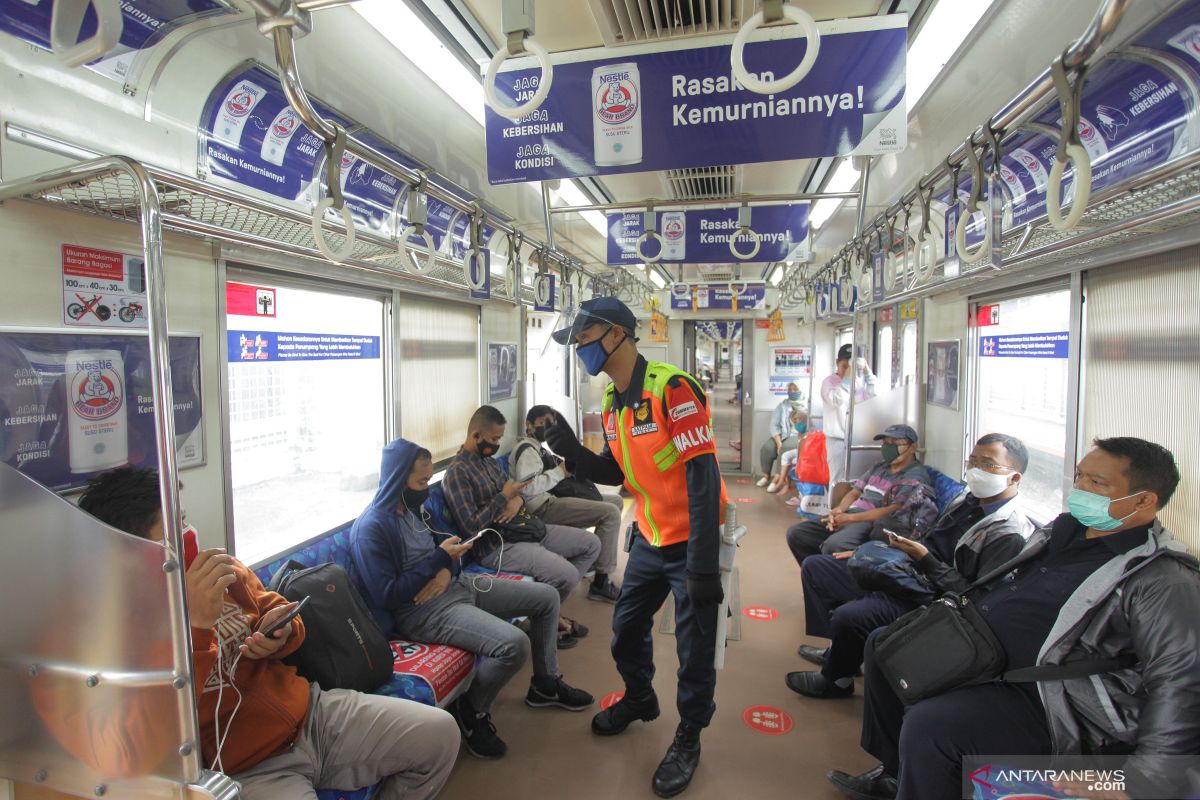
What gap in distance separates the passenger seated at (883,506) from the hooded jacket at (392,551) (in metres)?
2.85

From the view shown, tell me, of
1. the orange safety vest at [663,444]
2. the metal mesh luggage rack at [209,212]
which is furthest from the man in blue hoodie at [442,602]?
the metal mesh luggage rack at [209,212]

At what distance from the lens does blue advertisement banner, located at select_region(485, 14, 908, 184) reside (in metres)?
2.22

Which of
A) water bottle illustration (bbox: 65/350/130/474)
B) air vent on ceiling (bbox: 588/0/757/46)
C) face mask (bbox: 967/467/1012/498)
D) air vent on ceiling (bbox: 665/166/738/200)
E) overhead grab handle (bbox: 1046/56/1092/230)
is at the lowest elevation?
face mask (bbox: 967/467/1012/498)

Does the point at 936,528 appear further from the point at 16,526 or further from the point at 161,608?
the point at 16,526

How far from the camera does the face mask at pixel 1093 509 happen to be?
6.58ft

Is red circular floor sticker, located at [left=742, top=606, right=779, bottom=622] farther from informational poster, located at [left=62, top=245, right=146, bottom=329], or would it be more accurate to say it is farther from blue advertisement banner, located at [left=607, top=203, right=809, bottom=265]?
informational poster, located at [left=62, top=245, right=146, bottom=329]

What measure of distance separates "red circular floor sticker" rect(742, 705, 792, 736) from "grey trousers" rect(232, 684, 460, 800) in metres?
1.70

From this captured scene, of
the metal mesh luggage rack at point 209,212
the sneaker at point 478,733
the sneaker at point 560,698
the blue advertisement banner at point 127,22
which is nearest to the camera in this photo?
the blue advertisement banner at point 127,22

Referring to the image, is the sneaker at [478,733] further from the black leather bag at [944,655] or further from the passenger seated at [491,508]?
the black leather bag at [944,655]

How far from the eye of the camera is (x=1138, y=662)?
1822mm

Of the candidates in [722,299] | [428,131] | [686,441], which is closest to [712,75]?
[686,441]

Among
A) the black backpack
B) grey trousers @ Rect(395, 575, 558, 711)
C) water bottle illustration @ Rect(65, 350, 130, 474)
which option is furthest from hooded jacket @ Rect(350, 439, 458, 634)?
water bottle illustration @ Rect(65, 350, 130, 474)

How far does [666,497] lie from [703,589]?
1.47 feet

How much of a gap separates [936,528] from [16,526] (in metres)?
4.02
